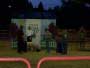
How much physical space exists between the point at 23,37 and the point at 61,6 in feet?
8.27

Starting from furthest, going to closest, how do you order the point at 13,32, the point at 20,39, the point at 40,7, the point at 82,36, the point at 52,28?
the point at 82,36, the point at 40,7, the point at 13,32, the point at 52,28, the point at 20,39

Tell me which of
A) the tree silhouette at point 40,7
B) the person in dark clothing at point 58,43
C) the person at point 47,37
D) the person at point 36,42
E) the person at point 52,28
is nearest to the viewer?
the person in dark clothing at point 58,43

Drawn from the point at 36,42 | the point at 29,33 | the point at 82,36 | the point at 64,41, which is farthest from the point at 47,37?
the point at 82,36

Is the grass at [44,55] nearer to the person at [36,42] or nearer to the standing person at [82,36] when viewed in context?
the person at [36,42]

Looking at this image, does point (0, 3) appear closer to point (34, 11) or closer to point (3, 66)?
point (34, 11)

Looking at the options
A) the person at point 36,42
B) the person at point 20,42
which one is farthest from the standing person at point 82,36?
the person at point 20,42

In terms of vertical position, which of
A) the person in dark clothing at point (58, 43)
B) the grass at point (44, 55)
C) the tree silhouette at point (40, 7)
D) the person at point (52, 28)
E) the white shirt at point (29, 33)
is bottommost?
the grass at point (44, 55)

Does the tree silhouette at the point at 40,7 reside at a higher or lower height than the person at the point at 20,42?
higher

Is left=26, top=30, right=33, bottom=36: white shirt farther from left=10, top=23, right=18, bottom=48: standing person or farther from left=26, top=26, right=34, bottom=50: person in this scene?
left=10, top=23, right=18, bottom=48: standing person

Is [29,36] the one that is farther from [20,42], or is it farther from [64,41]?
[64,41]

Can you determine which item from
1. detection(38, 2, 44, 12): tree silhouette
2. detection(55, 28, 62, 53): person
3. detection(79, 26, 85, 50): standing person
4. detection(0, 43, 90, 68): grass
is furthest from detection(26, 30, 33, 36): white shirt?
detection(79, 26, 85, 50): standing person

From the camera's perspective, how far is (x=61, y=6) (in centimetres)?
1998

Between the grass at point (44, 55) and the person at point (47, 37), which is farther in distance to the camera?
the person at point (47, 37)

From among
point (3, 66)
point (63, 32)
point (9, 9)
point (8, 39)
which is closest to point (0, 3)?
point (9, 9)
